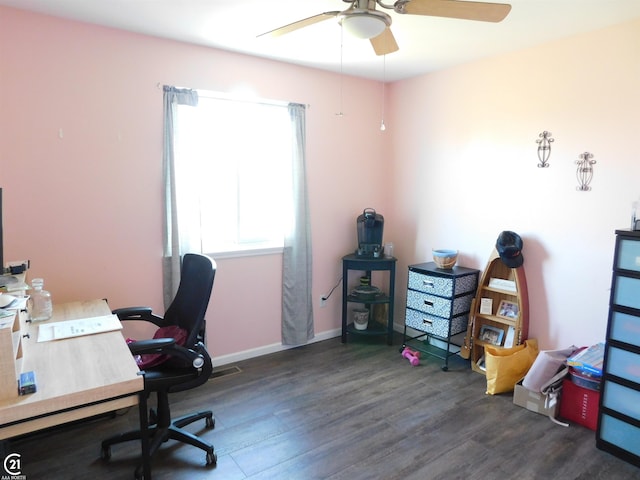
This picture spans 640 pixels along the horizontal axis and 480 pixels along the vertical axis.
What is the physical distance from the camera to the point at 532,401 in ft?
8.63

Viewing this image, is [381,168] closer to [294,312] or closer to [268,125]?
[268,125]

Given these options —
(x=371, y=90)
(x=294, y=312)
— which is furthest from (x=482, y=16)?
(x=294, y=312)

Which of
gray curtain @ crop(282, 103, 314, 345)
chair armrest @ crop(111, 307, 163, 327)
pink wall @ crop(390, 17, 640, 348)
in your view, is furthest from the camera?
gray curtain @ crop(282, 103, 314, 345)

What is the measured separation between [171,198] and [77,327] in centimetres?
115

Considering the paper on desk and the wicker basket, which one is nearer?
the paper on desk

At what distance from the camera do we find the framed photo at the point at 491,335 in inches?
126

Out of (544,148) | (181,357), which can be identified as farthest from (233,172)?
(544,148)

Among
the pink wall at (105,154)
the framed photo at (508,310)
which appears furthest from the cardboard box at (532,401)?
the pink wall at (105,154)

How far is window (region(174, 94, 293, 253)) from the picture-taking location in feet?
10.1

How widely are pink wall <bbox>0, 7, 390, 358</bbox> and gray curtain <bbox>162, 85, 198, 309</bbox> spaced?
6cm

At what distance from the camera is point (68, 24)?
248cm
